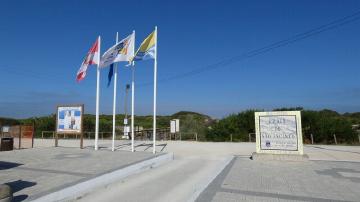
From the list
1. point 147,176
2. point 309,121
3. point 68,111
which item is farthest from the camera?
point 309,121

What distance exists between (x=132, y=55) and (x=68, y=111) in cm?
555

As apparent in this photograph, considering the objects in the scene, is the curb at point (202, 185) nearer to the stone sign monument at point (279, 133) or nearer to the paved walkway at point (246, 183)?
the paved walkway at point (246, 183)

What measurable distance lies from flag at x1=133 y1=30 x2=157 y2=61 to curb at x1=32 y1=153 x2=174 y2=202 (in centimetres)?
491

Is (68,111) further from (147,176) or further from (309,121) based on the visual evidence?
(309,121)

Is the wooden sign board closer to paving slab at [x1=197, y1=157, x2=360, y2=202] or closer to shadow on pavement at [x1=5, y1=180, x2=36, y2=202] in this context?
paving slab at [x1=197, y1=157, x2=360, y2=202]

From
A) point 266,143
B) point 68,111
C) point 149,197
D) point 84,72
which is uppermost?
point 84,72

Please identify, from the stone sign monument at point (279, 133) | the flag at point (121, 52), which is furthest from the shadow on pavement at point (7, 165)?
the stone sign monument at point (279, 133)

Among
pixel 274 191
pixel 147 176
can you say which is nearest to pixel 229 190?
pixel 274 191

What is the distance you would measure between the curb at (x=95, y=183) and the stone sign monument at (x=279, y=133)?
186 inches

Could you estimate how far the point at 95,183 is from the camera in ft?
27.7

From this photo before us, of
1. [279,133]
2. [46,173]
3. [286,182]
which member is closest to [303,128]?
[279,133]

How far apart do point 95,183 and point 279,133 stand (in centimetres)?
841

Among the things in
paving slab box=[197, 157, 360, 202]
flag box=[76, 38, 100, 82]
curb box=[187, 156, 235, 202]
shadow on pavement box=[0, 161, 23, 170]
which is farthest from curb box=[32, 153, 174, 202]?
flag box=[76, 38, 100, 82]

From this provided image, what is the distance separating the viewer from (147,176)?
410 inches
